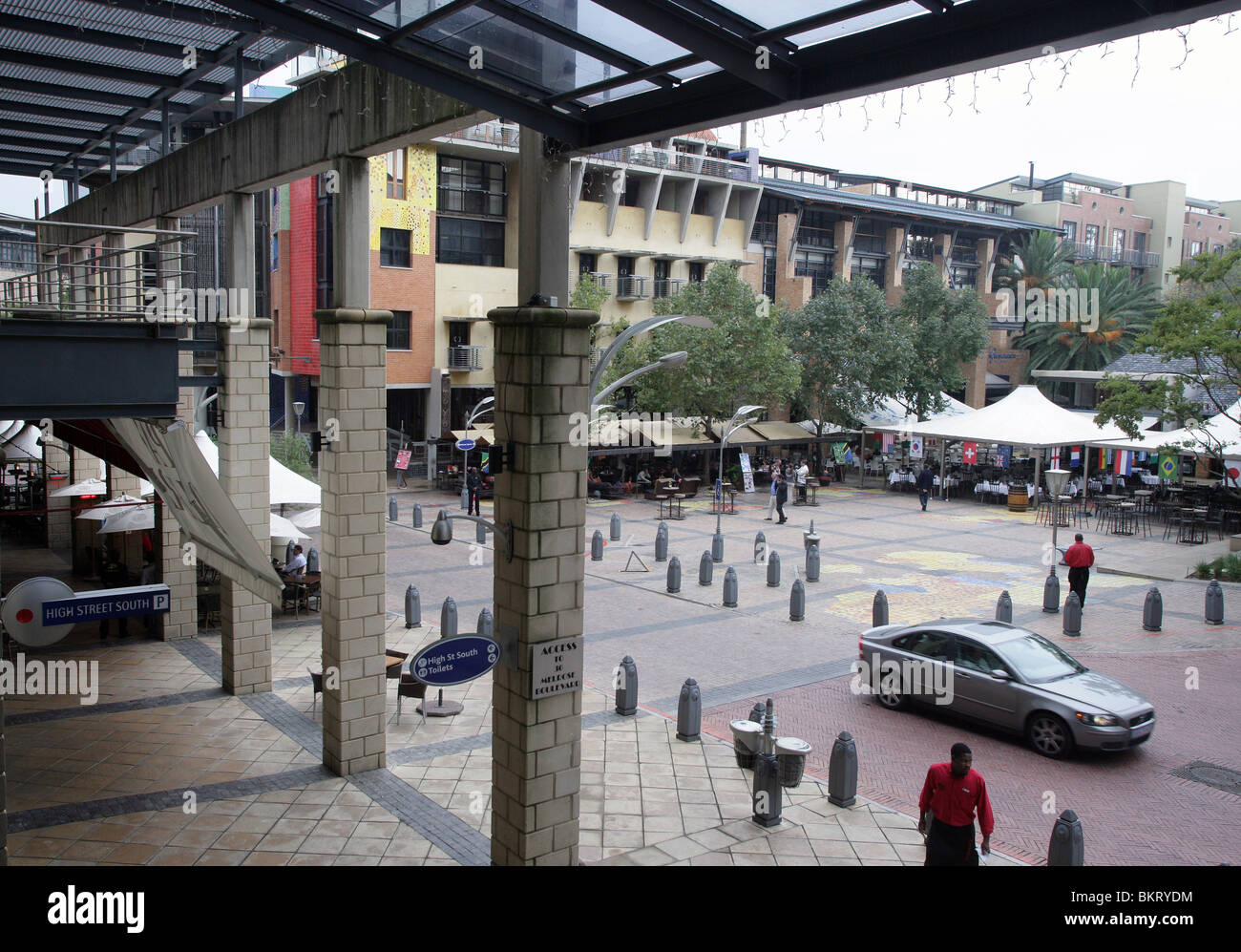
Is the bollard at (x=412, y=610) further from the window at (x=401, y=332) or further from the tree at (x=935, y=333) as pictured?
the tree at (x=935, y=333)

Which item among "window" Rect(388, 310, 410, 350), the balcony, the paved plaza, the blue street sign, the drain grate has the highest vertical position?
"window" Rect(388, 310, 410, 350)

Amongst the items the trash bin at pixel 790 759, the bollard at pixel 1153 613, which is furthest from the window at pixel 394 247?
the trash bin at pixel 790 759

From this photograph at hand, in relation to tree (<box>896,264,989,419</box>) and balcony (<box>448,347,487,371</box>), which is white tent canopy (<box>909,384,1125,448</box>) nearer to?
tree (<box>896,264,989,419</box>)

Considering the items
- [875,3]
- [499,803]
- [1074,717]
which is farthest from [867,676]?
[875,3]

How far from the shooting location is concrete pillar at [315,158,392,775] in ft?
36.3

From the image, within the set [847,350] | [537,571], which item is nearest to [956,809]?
[537,571]

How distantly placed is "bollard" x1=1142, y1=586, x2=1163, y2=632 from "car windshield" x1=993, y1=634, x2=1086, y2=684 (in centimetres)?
647

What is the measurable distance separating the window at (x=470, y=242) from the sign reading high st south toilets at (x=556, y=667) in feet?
116

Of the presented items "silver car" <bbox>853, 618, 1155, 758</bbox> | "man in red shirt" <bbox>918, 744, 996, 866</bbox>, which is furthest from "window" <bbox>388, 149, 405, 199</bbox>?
"man in red shirt" <bbox>918, 744, 996, 866</bbox>

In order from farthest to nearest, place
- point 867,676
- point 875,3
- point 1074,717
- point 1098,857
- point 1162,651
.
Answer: point 1162,651 → point 867,676 → point 1074,717 → point 1098,857 → point 875,3

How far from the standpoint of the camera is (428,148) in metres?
39.7

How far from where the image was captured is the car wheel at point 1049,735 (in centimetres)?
1242

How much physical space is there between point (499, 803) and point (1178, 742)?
970 cm

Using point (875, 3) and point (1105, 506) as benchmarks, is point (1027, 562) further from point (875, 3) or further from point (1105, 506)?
point (875, 3)
